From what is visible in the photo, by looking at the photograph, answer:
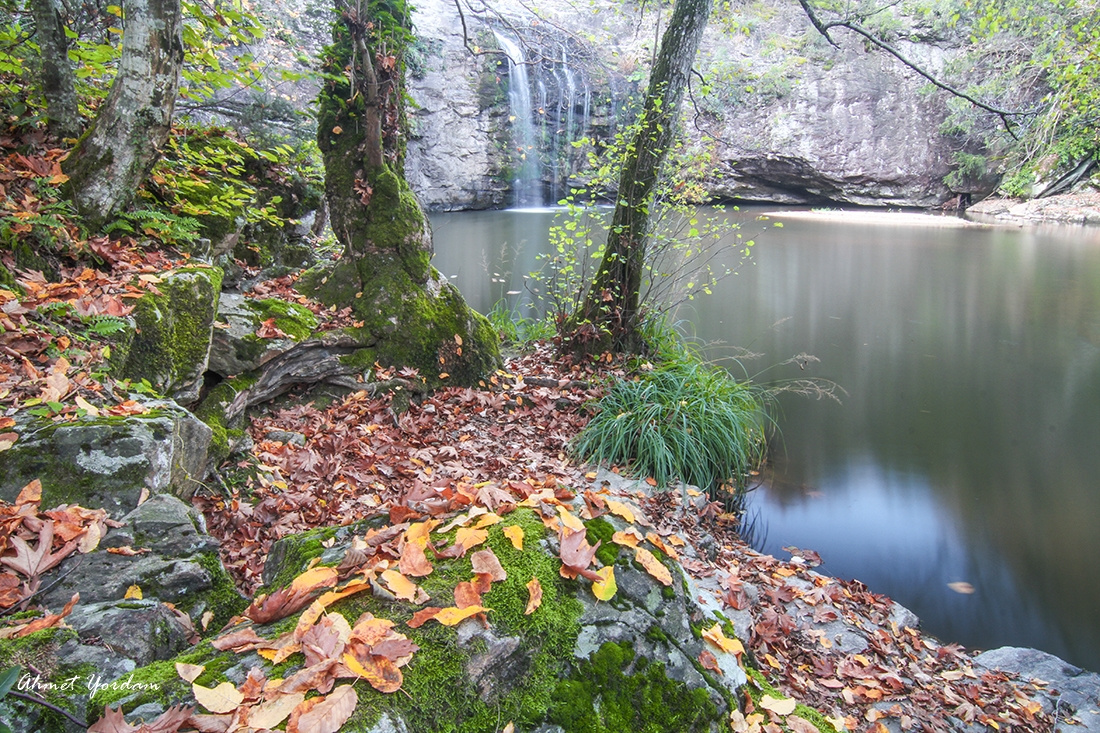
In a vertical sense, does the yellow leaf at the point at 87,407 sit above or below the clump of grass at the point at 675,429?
above

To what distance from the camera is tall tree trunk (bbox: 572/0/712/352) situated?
5.79m

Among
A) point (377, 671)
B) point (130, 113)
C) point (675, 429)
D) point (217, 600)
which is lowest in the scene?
point (675, 429)

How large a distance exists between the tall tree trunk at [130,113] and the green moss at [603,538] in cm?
398

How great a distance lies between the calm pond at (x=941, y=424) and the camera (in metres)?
4.99

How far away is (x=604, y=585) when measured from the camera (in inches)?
61.4

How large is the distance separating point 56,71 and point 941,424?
933 centimetres

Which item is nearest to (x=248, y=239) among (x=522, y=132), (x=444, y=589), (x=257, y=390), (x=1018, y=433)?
(x=257, y=390)

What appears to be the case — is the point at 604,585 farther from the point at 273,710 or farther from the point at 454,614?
the point at 273,710

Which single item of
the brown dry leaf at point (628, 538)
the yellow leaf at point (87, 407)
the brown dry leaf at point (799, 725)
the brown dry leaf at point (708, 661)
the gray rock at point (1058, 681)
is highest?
the yellow leaf at point (87, 407)

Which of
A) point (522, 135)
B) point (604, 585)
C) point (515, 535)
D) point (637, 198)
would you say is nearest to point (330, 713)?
point (515, 535)

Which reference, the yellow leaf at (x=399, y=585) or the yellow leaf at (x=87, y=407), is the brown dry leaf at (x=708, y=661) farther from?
the yellow leaf at (x=87, y=407)

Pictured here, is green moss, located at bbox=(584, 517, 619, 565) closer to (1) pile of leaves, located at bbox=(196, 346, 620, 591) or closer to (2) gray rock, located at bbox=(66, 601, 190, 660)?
(1) pile of leaves, located at bbox=(196, 346, 620, 591)

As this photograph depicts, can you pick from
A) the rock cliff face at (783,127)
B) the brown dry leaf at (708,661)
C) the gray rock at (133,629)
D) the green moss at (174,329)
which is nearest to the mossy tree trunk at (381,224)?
the green moss at (174,329)

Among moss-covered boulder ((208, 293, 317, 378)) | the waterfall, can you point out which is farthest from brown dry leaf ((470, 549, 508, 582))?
the waterfall
